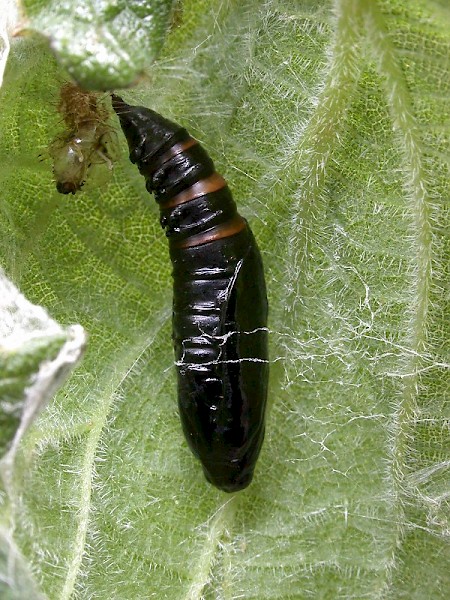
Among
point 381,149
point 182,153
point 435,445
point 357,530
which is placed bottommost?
point 357,530

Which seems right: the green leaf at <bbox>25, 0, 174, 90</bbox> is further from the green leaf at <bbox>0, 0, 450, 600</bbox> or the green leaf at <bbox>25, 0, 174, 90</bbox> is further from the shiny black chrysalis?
the shiny black chrysalis

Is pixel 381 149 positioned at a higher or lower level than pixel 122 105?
lower

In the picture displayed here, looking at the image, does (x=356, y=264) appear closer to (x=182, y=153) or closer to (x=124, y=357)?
(x=182, y=153)

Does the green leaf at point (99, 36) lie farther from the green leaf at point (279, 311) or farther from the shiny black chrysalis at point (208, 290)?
the shiny black chrysalis at point (208, 290)

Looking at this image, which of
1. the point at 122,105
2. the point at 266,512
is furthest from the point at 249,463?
the point at 122,105

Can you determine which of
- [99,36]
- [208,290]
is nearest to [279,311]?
[208,290]

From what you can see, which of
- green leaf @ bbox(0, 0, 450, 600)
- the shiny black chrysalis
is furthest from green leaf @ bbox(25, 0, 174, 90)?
the shiny black chrysalis

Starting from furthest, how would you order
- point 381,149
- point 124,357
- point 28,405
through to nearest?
point 124,357 → point 381,149 → point 28,405
